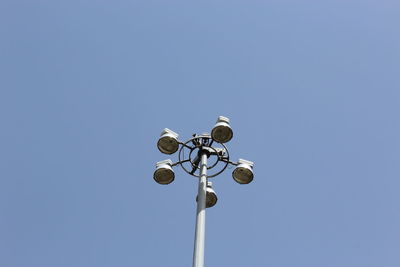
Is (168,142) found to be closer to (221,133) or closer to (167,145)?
(167,145)

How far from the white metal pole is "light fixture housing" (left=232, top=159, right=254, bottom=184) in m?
0.59

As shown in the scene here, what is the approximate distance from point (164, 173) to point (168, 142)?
530 mm

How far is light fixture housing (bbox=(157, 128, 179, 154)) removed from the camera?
9.75 metres

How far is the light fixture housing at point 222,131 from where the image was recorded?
949cm

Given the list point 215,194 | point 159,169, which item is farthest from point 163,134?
point 215,194

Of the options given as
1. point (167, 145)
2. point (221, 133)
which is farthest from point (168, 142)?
point (221, 133)

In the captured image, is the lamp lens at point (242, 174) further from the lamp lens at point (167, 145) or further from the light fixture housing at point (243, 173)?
the lamp lens at point (167, 145)

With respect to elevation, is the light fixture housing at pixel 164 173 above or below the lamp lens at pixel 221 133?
below

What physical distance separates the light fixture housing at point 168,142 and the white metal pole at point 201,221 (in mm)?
524

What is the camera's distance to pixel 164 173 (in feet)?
31.8

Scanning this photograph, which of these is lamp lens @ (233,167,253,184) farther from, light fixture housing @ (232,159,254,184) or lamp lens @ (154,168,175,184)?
lamp lens @ (154,168,175,184)

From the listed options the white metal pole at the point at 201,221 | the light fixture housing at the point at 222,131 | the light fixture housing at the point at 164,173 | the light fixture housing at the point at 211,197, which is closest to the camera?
the white metal pole at the point at 201,221

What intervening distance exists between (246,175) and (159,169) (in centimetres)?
146

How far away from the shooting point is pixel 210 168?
972 cm
